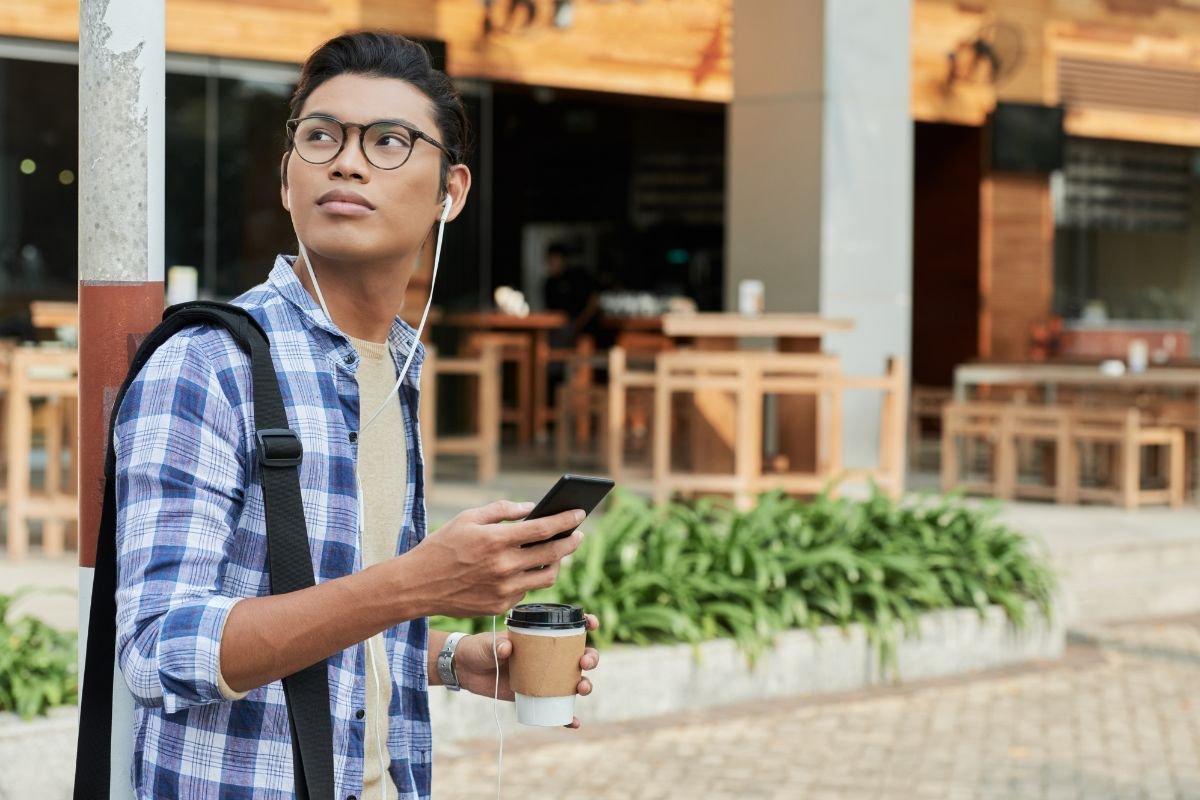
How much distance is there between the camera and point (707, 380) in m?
8.30

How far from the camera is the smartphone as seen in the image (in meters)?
1.57

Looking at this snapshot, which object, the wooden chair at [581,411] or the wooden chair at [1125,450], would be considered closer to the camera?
the wooden chair at [1125,450]

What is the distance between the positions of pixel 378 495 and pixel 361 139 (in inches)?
15.9

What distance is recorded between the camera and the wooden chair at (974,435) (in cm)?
1057

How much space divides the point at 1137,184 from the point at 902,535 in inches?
474

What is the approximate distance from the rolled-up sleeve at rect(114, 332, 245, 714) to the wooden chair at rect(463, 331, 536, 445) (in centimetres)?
1065

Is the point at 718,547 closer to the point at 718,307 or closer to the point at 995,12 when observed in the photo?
the point at 995,12

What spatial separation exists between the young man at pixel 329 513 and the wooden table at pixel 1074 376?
9316 mm

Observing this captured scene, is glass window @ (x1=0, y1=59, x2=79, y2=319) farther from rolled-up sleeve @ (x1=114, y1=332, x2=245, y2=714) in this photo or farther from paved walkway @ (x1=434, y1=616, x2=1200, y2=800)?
rolled-up sleeve @ (x1=114, y1=332, x2=245, y2=714)

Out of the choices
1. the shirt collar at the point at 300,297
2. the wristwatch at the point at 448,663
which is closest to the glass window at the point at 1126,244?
the wristwatch at the point at 448,663

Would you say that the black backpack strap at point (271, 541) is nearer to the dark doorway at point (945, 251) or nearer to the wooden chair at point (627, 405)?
the wooden chair at point (627, 405)

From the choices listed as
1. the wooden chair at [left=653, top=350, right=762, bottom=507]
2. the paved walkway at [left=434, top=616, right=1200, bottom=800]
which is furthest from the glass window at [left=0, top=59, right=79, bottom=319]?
the paved walkway at [left=434, top=616, right=1200, bottom=800]

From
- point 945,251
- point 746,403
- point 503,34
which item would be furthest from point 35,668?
point 945,251

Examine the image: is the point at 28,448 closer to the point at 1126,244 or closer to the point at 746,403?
the point at 746,403
